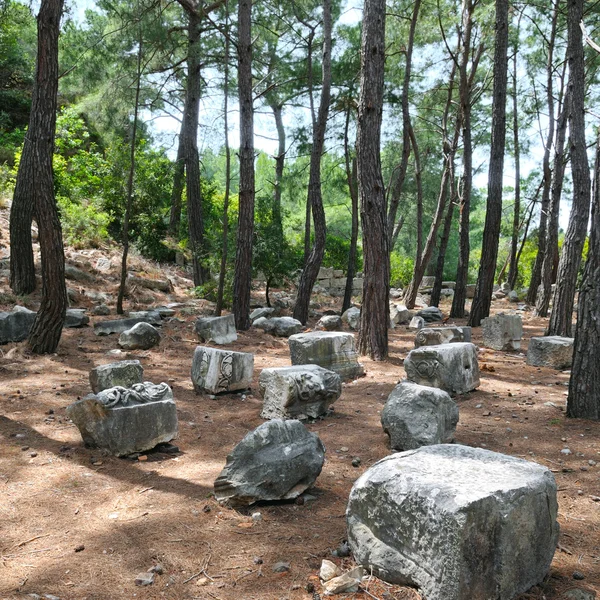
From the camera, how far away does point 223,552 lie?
3303 millimetres

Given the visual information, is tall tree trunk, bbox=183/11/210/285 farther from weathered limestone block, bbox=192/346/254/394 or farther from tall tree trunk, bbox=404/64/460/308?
weathered limestone block, bbox=192/346/254/394

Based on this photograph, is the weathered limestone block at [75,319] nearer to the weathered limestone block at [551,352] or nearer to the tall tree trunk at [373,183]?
the tall tree trunk at [373,183]

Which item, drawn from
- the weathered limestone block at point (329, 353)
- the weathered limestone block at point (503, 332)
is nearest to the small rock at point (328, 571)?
the weathered limestone block at point (329, 353)

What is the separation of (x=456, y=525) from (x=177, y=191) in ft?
53.1

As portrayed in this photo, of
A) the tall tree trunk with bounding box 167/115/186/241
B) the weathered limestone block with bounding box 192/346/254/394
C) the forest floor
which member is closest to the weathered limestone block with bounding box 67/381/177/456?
the forest floor

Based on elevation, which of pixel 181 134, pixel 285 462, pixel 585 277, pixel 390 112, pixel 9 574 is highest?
pixel 390 112

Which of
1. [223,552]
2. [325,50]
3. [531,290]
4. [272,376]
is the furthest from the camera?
[531,290]

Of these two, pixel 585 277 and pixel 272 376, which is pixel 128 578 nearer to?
pixel 272 376

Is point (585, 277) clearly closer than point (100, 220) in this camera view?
Yes

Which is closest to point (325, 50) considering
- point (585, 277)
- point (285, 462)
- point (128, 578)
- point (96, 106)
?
point (96, 106)

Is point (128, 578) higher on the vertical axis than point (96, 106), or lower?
lower

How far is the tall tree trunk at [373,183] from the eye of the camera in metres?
8.60

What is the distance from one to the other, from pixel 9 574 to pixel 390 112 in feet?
58.8

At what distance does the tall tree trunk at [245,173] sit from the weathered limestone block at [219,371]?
15.2ft
